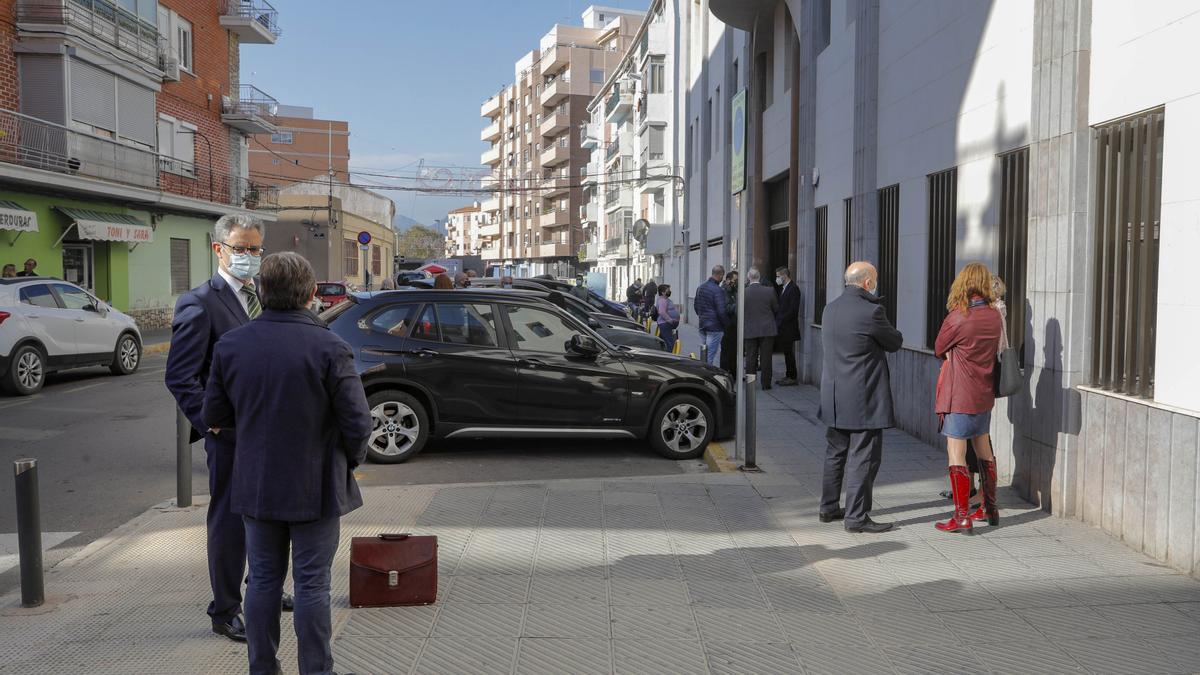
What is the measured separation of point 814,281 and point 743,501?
8479 millimetres

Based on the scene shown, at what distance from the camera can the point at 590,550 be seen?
6062 mm

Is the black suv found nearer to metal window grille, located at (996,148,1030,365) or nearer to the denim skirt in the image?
metal window grille, located at (996,148,1030,365)

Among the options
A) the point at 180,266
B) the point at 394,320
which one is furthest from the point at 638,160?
the point at 394,320

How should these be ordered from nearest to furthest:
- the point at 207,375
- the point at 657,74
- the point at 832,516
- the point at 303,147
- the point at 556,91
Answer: the point at 207,375, the point at 832,516, the point at 657,74, the point at 303,147, the point at 556,91

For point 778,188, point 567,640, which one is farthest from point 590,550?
point 778,188

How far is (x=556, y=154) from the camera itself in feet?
277

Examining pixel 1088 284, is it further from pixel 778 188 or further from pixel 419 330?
pixel 778 188

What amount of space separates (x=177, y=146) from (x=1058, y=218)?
29.8 m

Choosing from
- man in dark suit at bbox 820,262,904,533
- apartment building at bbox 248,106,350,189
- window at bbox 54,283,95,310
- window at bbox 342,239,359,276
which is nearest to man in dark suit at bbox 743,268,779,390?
man in dark suit at bbox 820,262,904,533

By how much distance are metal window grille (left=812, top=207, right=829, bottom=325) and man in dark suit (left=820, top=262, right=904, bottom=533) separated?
8.16 meters

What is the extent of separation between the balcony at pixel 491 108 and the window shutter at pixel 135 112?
76306 millimetres

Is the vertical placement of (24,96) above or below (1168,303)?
above

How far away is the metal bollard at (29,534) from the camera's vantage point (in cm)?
495

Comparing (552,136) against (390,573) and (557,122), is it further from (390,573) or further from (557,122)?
(390,573)
